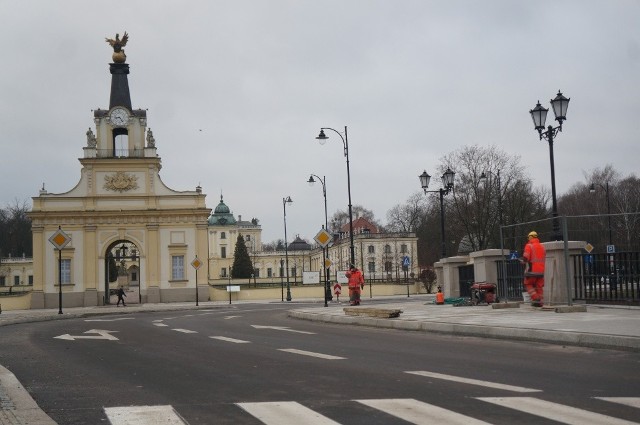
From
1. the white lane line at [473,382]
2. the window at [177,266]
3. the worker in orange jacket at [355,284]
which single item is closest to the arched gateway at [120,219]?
the window at [177,266]

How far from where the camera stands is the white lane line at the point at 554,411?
6570mm

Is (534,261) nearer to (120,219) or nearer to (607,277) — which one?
(607,277)

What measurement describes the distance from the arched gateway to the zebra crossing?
193 feet

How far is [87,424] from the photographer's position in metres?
6.82

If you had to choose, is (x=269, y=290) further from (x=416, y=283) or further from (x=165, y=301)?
(x=416, y=283)

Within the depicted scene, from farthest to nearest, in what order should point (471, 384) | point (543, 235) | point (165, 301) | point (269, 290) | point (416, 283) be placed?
point (416, 283)
point (269, 290)
point (165, 301)
point (543, 235)
point (471, 384)

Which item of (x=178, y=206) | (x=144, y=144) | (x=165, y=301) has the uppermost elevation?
(x=144, y=144)

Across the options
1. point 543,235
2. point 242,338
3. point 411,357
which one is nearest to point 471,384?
point 411,357

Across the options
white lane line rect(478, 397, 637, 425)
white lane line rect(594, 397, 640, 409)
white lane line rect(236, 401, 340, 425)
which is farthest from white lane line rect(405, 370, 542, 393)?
white lane line rect(236, 401, 340, 425)

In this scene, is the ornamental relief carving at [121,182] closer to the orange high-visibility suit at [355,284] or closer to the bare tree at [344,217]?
the orange high-visibility suit at [355,284]

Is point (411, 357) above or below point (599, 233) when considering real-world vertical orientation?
below

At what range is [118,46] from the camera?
6919 centimetres

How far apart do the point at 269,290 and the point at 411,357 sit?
59232 mm

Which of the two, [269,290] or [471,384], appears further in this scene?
[269,290]
